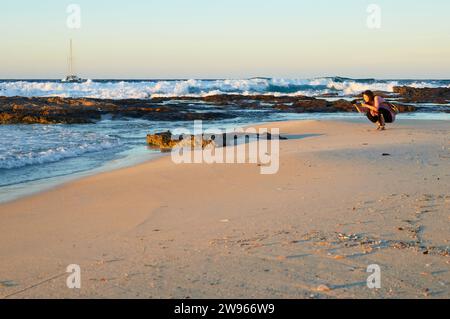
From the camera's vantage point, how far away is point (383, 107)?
588 inches

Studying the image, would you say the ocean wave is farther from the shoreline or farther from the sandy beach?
the sandy beach

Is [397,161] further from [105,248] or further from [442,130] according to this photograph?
[442,130]

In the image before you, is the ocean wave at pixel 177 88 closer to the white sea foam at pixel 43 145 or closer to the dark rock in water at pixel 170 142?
the white sea foam at pixel 43 145

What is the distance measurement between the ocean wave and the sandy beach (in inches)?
1793

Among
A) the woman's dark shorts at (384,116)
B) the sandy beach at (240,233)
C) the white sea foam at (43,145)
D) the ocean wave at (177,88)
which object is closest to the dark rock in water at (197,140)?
the white sea foam at (43,145)

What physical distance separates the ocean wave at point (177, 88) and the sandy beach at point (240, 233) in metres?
45.5

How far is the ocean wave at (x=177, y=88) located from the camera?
55.2 meters

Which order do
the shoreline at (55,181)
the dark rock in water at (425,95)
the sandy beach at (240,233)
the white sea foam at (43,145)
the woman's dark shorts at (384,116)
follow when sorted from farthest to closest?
the dark rock in water at (425,95) < the woman's dark shorts at (384,116) < the white sea foam at (43,145) < the shoreline at (55,181) < the sandy beach at (240,233)

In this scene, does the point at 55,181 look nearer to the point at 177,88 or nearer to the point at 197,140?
the point at 197,140

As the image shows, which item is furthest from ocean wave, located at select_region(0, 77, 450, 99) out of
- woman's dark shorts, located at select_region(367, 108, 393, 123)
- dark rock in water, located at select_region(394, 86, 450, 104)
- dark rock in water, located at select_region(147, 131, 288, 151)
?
woman's dark shorts, located at select_region(367, 108, 393, 123)

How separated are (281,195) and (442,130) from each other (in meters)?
10.3

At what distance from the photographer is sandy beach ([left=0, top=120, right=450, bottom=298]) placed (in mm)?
3662

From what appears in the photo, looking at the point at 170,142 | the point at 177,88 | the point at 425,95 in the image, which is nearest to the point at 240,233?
the point at 170,142
